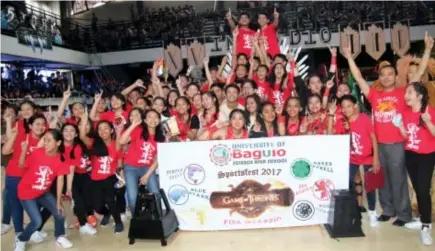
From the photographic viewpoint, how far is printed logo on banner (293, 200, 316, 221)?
4.38 meters

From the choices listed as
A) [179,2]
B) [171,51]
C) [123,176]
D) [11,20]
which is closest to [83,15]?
[179,2]

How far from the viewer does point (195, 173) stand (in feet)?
14.5

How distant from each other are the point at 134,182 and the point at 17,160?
4.03 feet

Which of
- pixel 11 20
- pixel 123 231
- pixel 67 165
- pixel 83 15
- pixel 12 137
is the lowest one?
pixel 123 231

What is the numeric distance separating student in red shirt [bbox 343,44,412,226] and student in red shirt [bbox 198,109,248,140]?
133 cm

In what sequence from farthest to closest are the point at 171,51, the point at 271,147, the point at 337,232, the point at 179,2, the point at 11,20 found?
the point at 179,2 < the point at 11,20 < the point at 171,51 < the point at 271,147 < the point at 337,232

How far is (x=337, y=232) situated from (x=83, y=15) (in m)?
22.5

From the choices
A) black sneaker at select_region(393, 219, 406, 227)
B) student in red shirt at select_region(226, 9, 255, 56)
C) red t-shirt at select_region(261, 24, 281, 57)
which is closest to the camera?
black sneaker at select_region(393, 219, 406, 227)

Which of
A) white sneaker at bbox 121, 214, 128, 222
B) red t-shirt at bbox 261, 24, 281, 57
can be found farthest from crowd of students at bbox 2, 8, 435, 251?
red t-shirt at bbox 261, 24, 281, 57

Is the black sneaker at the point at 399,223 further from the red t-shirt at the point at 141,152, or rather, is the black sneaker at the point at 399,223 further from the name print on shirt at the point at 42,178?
the name print on shirt at the point at 42,178

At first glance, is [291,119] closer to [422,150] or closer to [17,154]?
[422,150]

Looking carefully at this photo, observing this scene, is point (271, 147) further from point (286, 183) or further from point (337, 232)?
point (337, 232)

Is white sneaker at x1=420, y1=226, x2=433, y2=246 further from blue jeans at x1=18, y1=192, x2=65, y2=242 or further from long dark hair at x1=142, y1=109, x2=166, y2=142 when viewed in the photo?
blue jeans at x1=18, y1=192, x2=65, y2=242

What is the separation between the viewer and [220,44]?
16.6 metres
